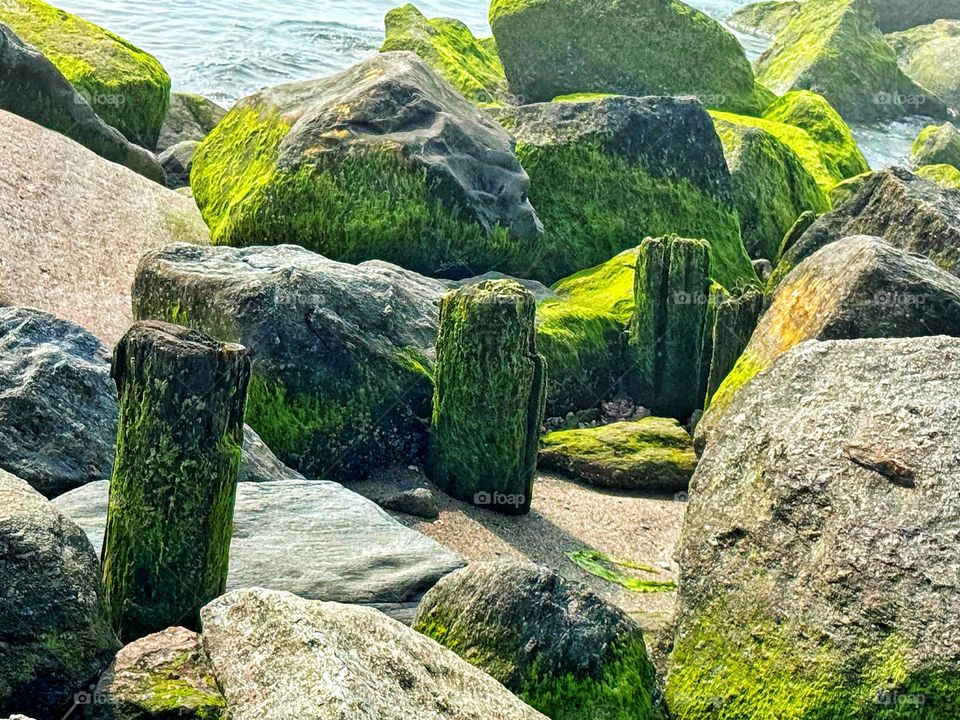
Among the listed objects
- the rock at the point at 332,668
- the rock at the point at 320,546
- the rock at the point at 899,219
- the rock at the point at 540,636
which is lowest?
A: the rock at the point at 320,546

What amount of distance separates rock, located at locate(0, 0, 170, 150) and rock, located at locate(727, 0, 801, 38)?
3169 centimetres

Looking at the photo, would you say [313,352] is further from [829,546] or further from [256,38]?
[256,38]

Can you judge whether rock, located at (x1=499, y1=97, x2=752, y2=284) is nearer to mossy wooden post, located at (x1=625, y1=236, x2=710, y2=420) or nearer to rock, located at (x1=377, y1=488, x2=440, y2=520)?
mossy wooden post, located at (x1=625, y1=236, x2=710, y2=420)

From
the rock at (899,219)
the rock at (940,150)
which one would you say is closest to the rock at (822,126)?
the rock at (940,150)

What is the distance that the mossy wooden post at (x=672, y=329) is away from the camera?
45.0ft

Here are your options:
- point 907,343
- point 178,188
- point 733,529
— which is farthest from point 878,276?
point 178,188

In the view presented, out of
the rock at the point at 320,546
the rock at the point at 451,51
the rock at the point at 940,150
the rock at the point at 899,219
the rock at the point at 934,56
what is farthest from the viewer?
the rock at the point at 934,56

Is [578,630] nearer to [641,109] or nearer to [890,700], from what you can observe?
[890,700]

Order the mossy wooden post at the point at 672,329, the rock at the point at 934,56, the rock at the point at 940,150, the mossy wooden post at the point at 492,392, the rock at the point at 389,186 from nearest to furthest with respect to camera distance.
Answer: the mossy wooden post at the point at 492,392 → the mossy wooden post at the point at 672,329 → the rock at the point at 389,186 → the rock at the point at 940,150 → the rock at the point at 934,56

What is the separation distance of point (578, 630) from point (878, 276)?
5150mm

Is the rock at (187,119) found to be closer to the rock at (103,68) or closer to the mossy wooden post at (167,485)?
the rock at (103,68)

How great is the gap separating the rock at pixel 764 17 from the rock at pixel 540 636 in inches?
1696

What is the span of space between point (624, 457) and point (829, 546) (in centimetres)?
464

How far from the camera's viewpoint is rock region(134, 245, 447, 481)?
11203 millimetres
